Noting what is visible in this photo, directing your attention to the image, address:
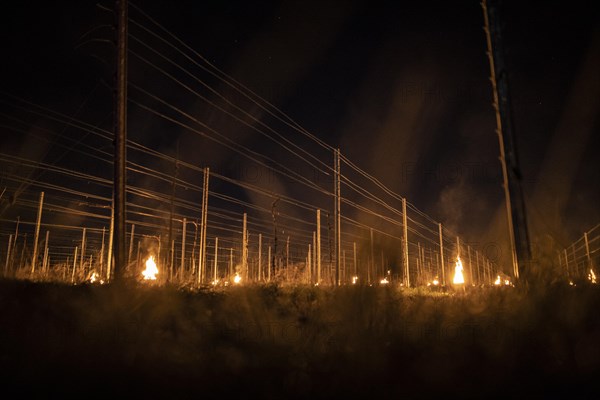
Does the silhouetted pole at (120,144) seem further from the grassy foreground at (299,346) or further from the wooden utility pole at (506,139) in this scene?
the wooden utility pole at (506,139)

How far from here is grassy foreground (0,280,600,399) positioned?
5.15m

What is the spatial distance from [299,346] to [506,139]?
18.5ft

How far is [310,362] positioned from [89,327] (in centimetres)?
363

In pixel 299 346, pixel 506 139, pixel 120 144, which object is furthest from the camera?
pixel 120 144

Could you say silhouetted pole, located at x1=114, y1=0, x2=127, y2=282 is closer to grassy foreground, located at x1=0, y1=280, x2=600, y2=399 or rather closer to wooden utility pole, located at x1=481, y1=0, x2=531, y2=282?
grassy foreground, located at x1=0, y1=280, x2=600, y2=399

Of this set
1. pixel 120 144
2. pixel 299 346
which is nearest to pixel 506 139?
pixel 299 346

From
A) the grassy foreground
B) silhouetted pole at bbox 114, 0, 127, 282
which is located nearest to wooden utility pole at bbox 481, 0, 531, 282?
the grassy foreground

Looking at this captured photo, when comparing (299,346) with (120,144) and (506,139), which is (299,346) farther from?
(120,144)

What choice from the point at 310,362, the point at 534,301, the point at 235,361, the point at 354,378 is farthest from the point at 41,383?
the point at 534,301

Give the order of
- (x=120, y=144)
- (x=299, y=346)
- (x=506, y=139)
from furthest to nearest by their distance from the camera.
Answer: (x=120, y=144), (x=506, y=139), (x=299, y=346)

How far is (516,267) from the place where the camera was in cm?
810

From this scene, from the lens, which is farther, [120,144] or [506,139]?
[120,144]

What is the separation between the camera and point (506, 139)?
27.4 feet

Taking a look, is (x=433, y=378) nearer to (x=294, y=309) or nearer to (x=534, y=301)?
(x=534, y=301)
